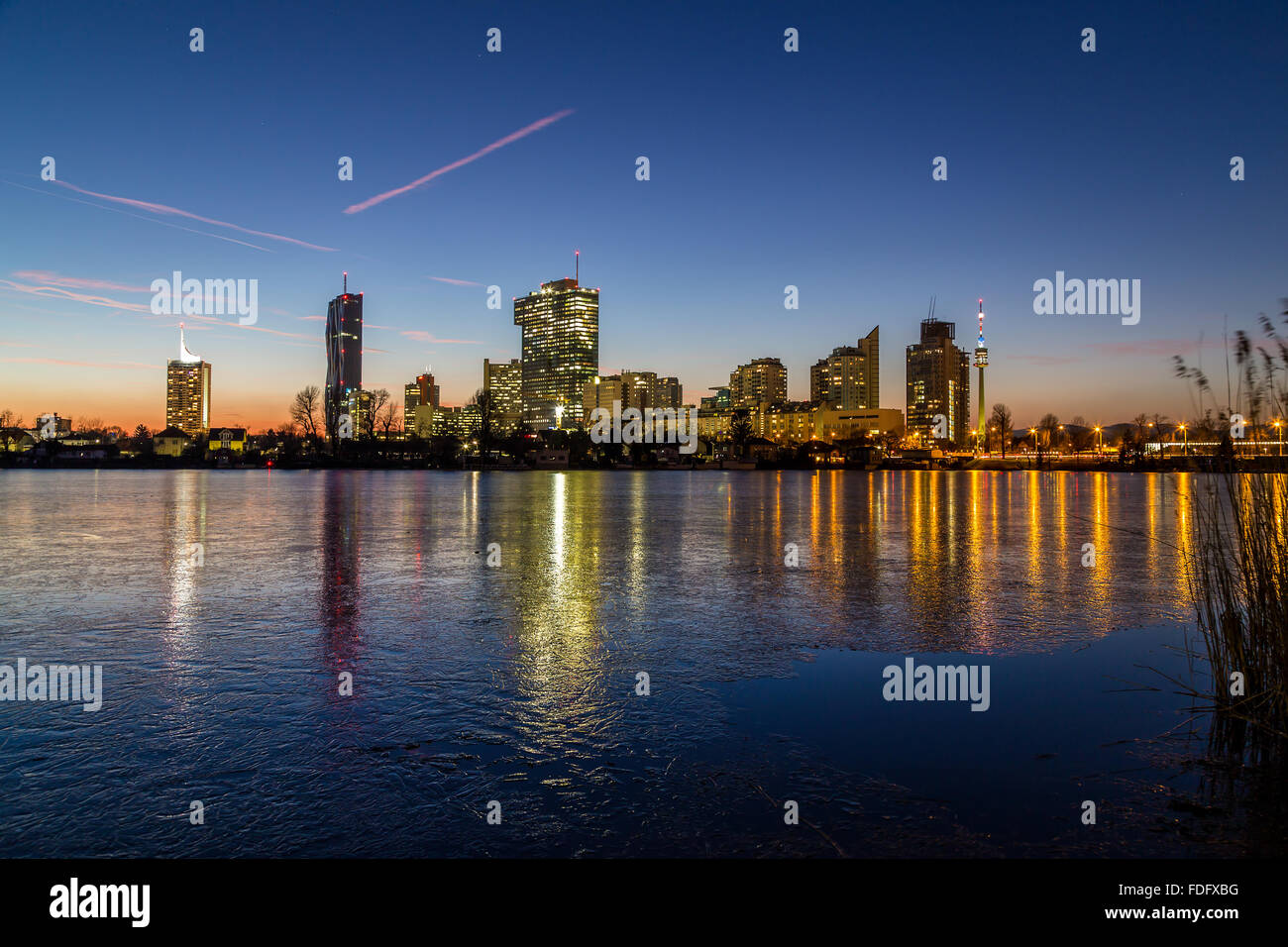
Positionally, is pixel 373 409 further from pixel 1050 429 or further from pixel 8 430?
pixel 1050 429

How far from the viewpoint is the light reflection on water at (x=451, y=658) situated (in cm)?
426

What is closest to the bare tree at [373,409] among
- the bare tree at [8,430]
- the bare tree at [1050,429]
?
the bare tree at [8,430]

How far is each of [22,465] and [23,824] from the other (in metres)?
206

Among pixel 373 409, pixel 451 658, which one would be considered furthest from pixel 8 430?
pixel 451 658

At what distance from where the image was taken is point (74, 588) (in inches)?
460

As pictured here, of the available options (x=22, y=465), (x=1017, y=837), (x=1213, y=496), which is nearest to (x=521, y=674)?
(x=1017, y=837)

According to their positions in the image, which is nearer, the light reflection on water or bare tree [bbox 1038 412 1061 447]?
the light reflection on water

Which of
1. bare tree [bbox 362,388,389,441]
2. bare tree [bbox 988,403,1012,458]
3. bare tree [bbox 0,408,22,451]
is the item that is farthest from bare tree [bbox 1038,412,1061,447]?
bare tree [bbox 0,408,22,451]

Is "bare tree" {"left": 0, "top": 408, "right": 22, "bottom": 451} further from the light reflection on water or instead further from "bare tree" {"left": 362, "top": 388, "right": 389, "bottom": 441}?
the light reflection on water

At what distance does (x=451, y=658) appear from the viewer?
770 cm

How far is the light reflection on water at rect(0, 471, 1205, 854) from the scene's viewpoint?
14.0ft

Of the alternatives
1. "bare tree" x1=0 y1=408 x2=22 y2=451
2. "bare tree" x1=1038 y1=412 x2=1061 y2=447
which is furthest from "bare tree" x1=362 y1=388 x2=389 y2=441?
"bare tree" x1=1038 y1=412 x2=1061 y2=447

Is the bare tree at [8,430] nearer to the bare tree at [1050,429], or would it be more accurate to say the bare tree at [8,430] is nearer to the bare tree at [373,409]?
the bare tree at [373,409]
